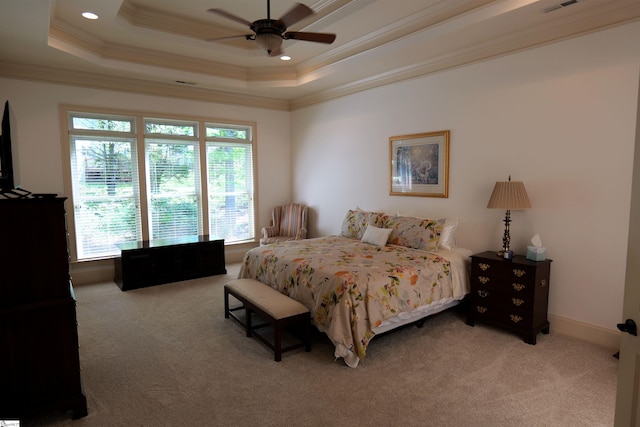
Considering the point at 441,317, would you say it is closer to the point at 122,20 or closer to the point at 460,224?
the point at 460,224

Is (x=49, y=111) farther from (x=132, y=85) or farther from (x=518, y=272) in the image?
(x=518, y=272)

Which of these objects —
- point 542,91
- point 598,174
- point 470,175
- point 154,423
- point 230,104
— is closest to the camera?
point 154,423

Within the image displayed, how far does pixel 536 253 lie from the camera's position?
135 inches

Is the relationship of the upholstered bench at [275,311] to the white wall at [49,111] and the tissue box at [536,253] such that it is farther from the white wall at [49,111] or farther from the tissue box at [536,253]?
the white wall at [49,111]

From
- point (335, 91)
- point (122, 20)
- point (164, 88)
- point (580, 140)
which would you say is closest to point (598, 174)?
point (580, 140)

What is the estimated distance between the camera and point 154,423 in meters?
2.29

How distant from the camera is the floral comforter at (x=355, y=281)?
2.99 meters

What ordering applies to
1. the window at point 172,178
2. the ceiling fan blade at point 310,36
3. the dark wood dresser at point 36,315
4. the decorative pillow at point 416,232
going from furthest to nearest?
the window at point 172,178 < the decorative pillow at point 416,232 < the ceiling fan blade at point 310,36 < the dark wood dresser at point 36,315

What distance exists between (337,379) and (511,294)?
1849mm

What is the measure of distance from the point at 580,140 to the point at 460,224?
146 centimetres

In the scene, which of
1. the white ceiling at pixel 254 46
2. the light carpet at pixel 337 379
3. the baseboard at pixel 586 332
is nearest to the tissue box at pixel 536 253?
the baseboard at pixel 586 332

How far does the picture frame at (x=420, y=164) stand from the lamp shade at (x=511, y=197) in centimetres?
90

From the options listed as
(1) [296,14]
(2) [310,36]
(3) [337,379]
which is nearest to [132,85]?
(2) [310,36]

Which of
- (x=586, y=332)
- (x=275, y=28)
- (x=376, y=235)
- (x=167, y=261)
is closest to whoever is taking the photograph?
(x=275, y=28)
